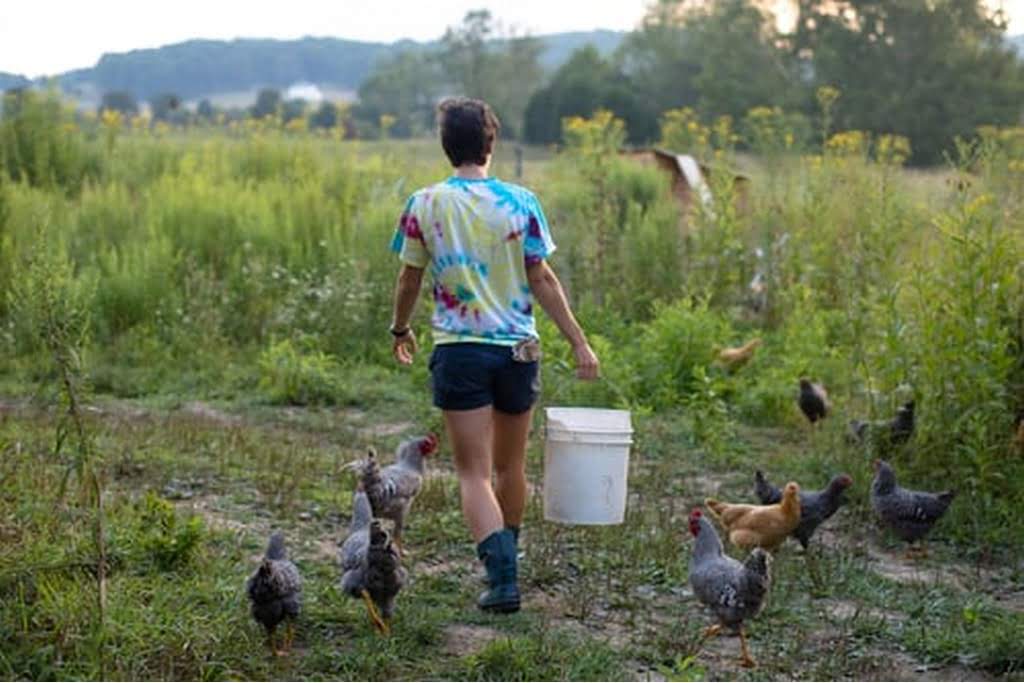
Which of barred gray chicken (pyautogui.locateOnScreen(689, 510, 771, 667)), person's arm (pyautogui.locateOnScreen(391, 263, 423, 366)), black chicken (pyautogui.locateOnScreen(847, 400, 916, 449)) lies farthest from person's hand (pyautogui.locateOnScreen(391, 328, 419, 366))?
black chicken (pyautogui.locateOnScreen(847, 400, 916, 449))

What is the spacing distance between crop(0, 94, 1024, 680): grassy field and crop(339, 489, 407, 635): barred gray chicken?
0.46 ft

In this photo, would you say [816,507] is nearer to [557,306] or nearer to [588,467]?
[588,467]

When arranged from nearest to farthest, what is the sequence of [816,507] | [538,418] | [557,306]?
[557,306]
[816,507]
[538,418]

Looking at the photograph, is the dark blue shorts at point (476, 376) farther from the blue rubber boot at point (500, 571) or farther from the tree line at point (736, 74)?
the tree line at point (736, 74)

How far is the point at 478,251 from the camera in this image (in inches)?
A: 217

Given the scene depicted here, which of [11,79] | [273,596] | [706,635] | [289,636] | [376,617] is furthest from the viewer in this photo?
[11,79]

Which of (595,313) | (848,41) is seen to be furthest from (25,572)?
(848,41)

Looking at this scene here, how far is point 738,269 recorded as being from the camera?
1300 cm

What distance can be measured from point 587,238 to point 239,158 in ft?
21.8

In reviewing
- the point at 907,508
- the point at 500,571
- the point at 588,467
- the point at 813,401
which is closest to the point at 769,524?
the point at 907,508

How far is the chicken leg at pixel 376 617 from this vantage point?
5.31 m

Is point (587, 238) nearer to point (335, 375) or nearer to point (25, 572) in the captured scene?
point (335, 375)

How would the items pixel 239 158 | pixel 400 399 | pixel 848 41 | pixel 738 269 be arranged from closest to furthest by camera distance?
pixel 400 399 < pixel 738 269 < pixel 239 158 < pixel 848 41

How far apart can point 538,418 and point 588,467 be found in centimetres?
186
